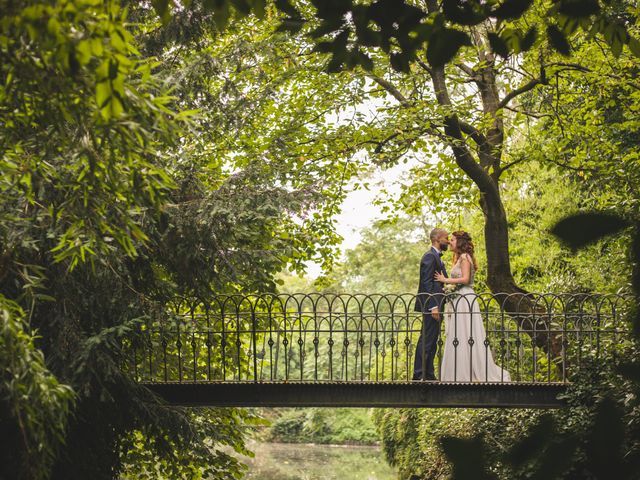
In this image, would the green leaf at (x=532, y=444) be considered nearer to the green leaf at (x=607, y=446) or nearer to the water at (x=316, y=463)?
the green leaf at (x=607, y=446)

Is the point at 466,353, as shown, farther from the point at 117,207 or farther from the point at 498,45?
the point at 498,45

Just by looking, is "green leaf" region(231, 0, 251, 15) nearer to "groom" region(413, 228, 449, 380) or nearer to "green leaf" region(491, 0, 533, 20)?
"green leaf" region(491, 0, 533, 20)

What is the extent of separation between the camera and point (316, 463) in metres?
22.6

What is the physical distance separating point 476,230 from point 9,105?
11.8 metres

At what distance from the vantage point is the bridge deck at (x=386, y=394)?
796 cm

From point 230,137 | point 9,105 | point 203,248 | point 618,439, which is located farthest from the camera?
point 230,137

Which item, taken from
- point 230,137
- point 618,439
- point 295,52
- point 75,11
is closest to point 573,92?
point 295,52

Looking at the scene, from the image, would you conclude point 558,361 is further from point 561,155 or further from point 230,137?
point 230,137

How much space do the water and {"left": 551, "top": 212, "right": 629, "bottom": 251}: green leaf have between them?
17417 mm

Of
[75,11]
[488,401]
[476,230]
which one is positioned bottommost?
[488,401]

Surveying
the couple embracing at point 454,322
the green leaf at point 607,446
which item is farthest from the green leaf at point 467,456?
the couple embracing at point 454,322

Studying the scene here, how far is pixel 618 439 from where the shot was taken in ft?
3.26

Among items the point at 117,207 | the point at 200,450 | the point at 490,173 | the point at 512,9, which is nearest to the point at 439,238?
the point at 490,173

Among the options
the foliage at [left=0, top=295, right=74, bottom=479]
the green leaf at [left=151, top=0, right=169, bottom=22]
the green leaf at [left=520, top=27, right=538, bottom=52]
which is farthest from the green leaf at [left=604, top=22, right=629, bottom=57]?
the foliage at [left=0, top=295, right=74, bottom=479]
